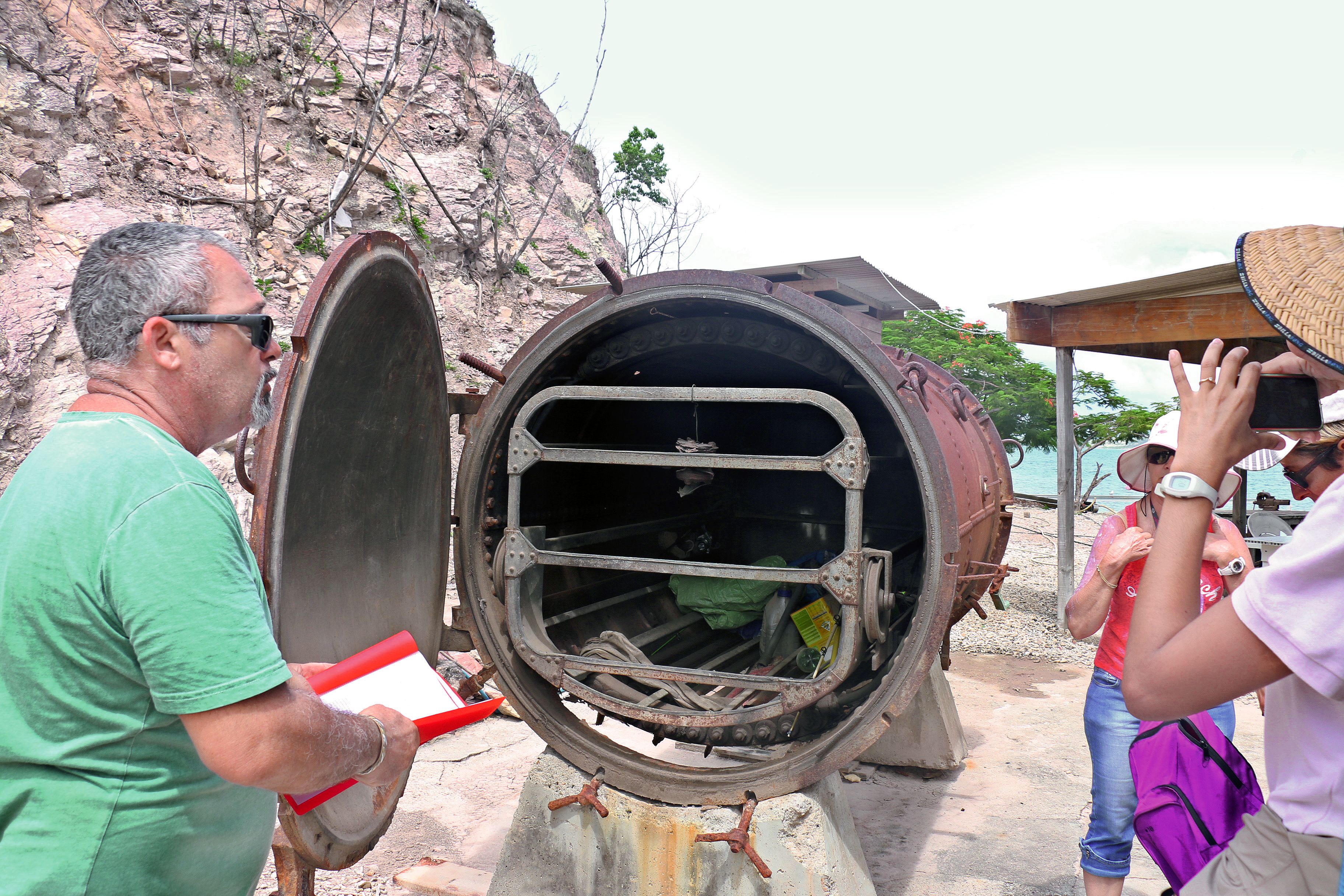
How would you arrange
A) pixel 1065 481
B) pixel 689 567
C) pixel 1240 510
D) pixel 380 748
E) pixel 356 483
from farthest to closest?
pixel 1240 510 → pixel 1065 481 → pixel 689 567 → pixel 356 483 → pixel 380 748

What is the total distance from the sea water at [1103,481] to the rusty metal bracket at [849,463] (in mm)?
1137

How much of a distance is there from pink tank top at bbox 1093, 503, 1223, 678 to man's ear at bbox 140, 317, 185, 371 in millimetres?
2697

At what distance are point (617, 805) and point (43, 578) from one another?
201 centimetres

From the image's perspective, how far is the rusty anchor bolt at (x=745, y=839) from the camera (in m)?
2.52

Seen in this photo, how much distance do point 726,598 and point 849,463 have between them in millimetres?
1544

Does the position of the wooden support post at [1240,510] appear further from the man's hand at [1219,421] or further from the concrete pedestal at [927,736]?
the man's hand at [1219,421]

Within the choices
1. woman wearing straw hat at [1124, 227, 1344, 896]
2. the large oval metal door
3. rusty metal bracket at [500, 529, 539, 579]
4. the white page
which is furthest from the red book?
woman wearing straw hat at [1124, 227, 1344, 896]

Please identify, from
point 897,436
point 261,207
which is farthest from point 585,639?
point 261,207

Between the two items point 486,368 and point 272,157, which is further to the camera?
point 272,157

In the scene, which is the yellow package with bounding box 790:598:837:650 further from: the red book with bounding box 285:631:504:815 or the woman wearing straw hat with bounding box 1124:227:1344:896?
the woman wearing straw hat with bounding box 1124:227:1344:896

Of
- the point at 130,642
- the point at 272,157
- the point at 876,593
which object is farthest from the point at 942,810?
the point at 272,157

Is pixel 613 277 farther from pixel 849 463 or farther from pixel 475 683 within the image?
pixel 475 683

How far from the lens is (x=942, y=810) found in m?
4.25

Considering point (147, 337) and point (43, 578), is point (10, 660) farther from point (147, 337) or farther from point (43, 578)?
point (147, 337)
